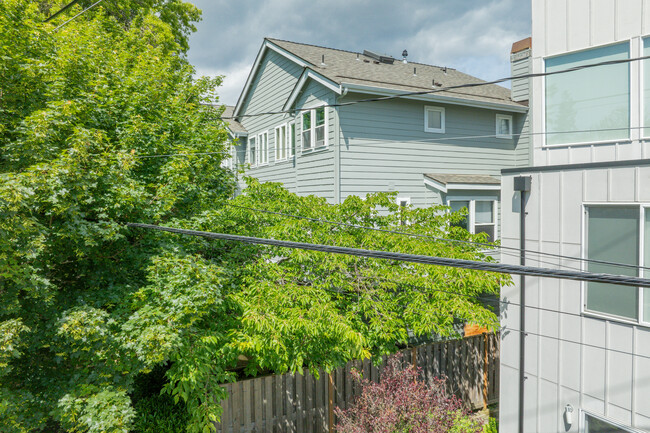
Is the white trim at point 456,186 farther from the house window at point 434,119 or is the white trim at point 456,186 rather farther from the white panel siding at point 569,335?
the white panel siding at point 569,335

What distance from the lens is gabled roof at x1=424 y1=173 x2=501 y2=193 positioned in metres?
12.2

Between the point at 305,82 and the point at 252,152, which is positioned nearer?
the point at 305,82

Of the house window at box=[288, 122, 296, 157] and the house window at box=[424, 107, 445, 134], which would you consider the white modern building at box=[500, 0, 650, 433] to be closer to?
the house window at box=[424, 107, 445, 134]

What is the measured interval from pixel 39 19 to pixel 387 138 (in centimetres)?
878

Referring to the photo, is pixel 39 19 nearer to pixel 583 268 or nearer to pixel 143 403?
pixel 143 403

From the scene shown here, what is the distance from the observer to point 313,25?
14906 mm

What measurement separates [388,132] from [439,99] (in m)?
1.94

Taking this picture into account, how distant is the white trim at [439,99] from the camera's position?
1105 centimetres

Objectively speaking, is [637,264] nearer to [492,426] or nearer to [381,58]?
[492,426]

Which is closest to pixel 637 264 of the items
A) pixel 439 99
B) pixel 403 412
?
pixel 403 412

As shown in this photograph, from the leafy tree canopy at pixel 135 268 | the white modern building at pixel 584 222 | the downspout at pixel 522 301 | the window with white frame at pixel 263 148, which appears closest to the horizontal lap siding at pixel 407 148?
the leafy tree canopy at pixel 135 268

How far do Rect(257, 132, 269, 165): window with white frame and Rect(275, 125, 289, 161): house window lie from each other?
36.4 inches

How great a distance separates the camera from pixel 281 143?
1516 cm

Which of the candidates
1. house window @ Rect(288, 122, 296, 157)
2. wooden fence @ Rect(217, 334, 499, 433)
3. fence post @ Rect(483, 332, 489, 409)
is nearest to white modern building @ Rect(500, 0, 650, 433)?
wooden fence @ Rect(217, 334, 499, 433)
